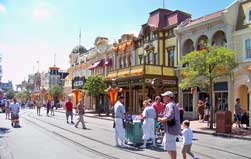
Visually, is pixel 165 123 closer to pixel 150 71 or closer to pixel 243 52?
pixel 243 52

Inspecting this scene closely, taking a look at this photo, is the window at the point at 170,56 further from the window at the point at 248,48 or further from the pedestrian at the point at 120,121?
the pedestrian at the point at 120,121

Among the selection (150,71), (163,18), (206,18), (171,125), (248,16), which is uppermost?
(163,18)

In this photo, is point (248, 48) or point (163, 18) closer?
point (248, 48)

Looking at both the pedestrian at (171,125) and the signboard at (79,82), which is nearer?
the pedestrian at (171,125)

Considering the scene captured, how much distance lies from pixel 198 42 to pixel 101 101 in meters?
22.2

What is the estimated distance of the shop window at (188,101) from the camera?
29.9 m

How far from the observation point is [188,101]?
3034 cm

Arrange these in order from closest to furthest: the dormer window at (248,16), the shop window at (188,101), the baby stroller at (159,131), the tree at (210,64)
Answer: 1. the baby stroller at (159,131)
2. the tree at (210,64)
3. the dormer window at (248,16)
4. the shop window at (188,101)

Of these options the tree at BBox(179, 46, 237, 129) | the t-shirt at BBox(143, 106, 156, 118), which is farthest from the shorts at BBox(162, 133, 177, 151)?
the tree at BBox(179, 46, 237, 129)

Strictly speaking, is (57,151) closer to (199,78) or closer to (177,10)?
(199,78)

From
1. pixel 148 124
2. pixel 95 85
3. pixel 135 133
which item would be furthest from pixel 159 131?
pixel 95 85

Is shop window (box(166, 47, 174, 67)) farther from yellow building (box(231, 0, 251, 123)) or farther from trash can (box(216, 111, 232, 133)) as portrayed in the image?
trash can (box(216, 111, 232, 133))

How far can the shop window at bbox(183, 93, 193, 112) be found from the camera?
98.2 feet

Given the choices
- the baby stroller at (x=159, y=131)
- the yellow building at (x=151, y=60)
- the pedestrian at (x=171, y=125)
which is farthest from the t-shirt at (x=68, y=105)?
the pedestrian at (x=171, y=125)
